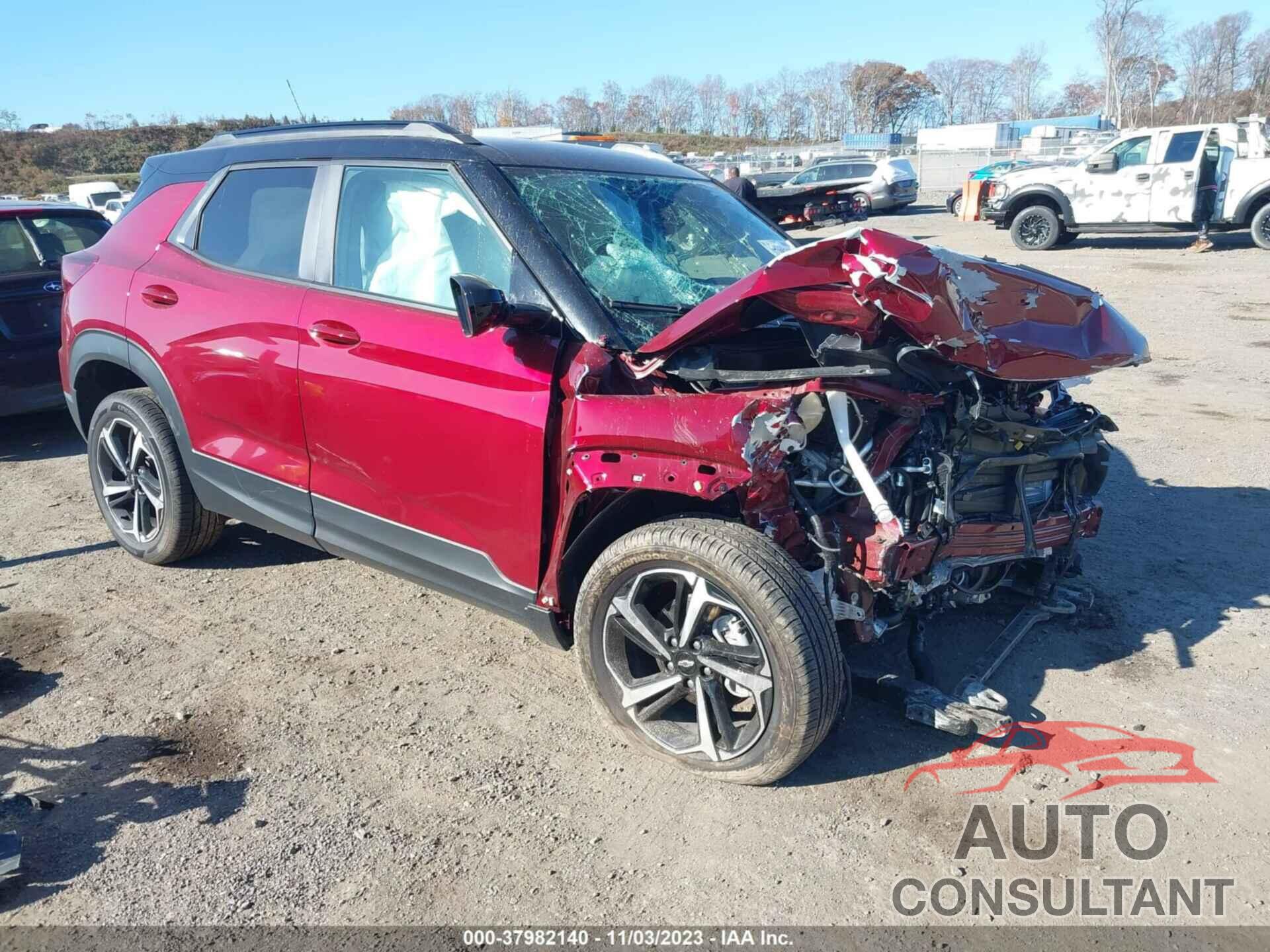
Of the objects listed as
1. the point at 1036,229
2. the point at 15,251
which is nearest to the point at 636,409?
the point at 15,251

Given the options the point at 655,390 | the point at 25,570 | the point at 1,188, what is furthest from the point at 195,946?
the point at 1,188

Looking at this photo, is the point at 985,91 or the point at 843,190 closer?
the point at 843,190

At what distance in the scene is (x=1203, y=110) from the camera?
230ft

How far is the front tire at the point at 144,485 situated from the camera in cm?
447

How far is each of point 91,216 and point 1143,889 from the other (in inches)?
329

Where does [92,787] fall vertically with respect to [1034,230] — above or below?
below

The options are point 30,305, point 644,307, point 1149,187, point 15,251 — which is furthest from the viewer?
point 1149,187

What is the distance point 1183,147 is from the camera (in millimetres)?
16016

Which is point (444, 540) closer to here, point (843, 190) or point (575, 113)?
point (843, 190)

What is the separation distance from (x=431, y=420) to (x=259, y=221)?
1.48 metres

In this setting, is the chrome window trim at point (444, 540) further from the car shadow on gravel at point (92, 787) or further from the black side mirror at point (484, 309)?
the car shadow on gravel at point (92, 787)

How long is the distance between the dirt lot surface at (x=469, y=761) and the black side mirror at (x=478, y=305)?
1.44 meters

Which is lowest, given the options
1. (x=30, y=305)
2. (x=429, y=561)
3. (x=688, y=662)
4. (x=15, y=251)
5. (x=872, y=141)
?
(x=688, y=662)

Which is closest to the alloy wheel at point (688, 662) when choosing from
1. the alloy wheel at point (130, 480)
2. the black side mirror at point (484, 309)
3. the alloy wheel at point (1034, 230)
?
the black side mirror at point (484, 309)
